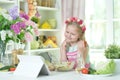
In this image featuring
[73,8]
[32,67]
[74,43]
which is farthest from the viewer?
[73,8]

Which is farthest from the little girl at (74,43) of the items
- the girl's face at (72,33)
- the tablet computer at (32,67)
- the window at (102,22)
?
the window at (102,22)

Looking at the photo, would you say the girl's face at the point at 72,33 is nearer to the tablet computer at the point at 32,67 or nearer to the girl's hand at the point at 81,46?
the girl's hand at the point at 81,46

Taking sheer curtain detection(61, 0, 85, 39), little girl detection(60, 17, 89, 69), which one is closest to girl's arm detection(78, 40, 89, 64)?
little girl detection(60, 17, 89, 69)

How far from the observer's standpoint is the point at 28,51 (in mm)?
4340

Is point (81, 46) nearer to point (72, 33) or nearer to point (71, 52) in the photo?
point (71, 52)

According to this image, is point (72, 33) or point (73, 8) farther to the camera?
point (73, 8)

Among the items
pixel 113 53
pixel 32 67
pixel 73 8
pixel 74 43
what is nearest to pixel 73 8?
pixel 73 8

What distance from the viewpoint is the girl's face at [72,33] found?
294 cm

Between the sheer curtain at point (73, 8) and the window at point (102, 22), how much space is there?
25 centimetres

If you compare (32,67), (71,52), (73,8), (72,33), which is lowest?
(71,52)

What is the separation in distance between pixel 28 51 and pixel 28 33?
7.44ft

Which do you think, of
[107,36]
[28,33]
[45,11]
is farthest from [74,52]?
[45,11]

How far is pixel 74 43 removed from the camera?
3215mm

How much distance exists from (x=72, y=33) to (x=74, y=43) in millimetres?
273
